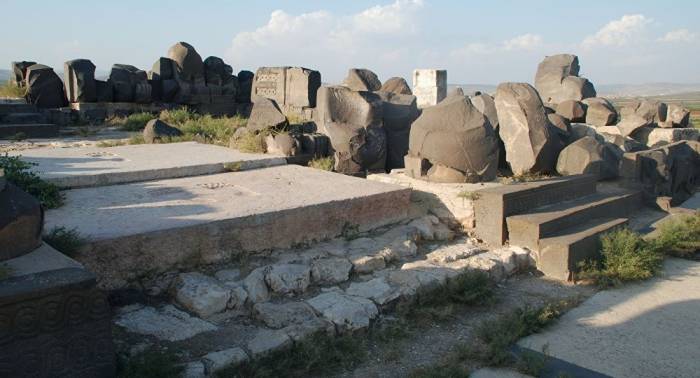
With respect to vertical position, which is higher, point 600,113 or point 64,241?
point 600,113

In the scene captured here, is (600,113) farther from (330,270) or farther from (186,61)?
(186,61)

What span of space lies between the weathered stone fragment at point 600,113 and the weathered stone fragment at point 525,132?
435 centimetres

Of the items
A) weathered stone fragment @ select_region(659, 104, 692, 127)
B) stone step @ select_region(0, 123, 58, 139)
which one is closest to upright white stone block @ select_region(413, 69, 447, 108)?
weathered stone fragment @ select_region(659, 104, 692, 127)

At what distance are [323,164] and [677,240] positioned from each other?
4144 mm

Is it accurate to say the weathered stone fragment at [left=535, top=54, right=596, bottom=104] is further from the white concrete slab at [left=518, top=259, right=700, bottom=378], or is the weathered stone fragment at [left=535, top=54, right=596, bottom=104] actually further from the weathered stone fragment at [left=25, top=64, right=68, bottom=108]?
the weathered stone fragment at [left=25, top=64, right=68, bottom=108]

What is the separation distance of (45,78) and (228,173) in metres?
10.9

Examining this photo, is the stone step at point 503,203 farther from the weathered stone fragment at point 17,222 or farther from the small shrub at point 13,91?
the small shrub at point 13,91

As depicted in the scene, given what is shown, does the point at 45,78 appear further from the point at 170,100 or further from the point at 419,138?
the point at 419,138

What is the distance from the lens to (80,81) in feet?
48.6

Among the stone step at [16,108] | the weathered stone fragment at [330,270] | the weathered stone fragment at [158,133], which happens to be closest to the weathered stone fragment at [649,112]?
the weathered stone fragment at [158,133]

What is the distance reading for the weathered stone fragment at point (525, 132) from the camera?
7.68 metres

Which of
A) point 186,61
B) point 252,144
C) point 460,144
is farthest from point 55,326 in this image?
point 186,61

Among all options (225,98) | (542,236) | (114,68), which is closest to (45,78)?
(114,68)

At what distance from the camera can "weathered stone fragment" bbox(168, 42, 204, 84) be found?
1720 centimetres
